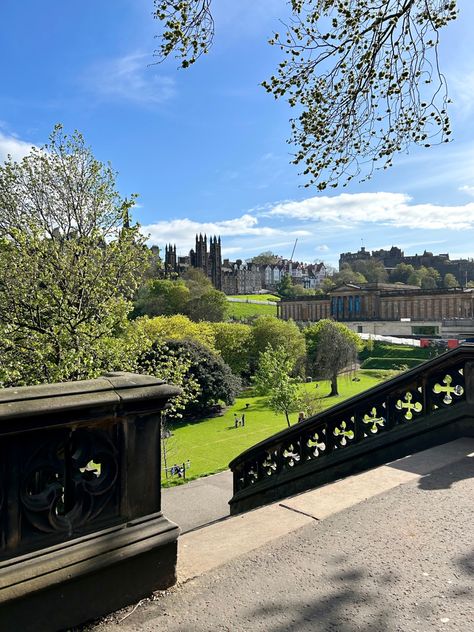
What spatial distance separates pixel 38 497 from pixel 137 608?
0.91 m

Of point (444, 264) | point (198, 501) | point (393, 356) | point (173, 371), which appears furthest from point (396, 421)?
point (444, 264)

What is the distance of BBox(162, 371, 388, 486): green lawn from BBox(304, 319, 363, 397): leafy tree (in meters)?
6.95

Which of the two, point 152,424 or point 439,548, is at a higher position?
point 152,424

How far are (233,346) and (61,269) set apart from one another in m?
38.1

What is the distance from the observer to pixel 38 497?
2543 millimetres

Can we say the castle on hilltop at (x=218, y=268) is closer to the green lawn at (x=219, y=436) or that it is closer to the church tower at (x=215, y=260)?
the church tower at (x=215, y=260)

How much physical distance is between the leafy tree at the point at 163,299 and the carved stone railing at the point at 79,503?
74.2 metres

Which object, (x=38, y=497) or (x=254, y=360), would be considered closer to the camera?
(x=38, y=497)

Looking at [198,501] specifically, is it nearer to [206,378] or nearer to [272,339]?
[206,378]

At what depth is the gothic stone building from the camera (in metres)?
101

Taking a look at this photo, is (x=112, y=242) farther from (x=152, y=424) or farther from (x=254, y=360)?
(x=254, y=360)

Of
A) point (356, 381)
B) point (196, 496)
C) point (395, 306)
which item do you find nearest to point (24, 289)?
point (196, 496)

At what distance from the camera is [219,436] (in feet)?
104

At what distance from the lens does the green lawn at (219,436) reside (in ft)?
84.3
